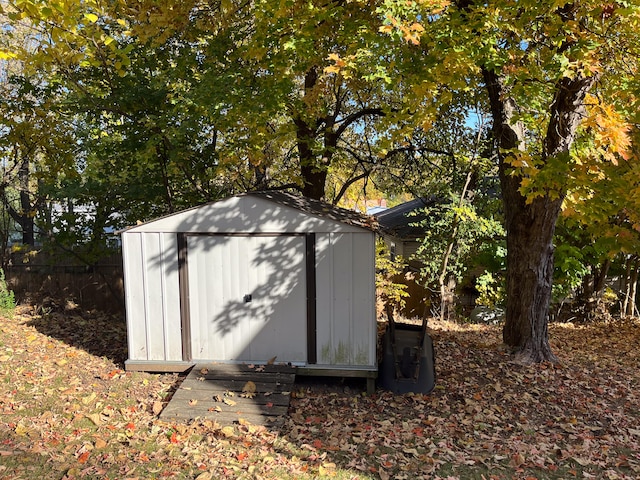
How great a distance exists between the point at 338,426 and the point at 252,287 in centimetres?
224

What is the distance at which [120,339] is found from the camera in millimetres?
8875

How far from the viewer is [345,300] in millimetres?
6727

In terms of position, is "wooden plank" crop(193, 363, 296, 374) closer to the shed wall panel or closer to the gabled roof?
the shed wall panel

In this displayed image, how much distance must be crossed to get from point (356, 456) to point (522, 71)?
5.43 meters

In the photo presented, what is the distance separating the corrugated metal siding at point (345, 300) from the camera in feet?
21.8

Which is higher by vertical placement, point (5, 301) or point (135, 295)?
point (135, 295)

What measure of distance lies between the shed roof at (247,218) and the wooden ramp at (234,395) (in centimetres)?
197

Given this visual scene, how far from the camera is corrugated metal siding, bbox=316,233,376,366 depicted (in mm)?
6656

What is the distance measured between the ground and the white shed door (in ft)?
2.36

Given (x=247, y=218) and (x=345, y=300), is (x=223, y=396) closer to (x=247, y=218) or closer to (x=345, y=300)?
(x=345, y=300)

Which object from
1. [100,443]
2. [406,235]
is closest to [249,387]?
[100,443]

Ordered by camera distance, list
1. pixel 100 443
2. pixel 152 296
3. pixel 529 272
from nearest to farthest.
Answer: pixel 100 443, pixel 152 296, pixel 529 272

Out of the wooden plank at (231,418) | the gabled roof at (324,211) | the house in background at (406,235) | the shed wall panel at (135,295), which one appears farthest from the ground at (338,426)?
the house in background at (406,235)

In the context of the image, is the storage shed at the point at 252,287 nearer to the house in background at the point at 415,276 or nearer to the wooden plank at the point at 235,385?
the wooden plank at the point at 235,385
